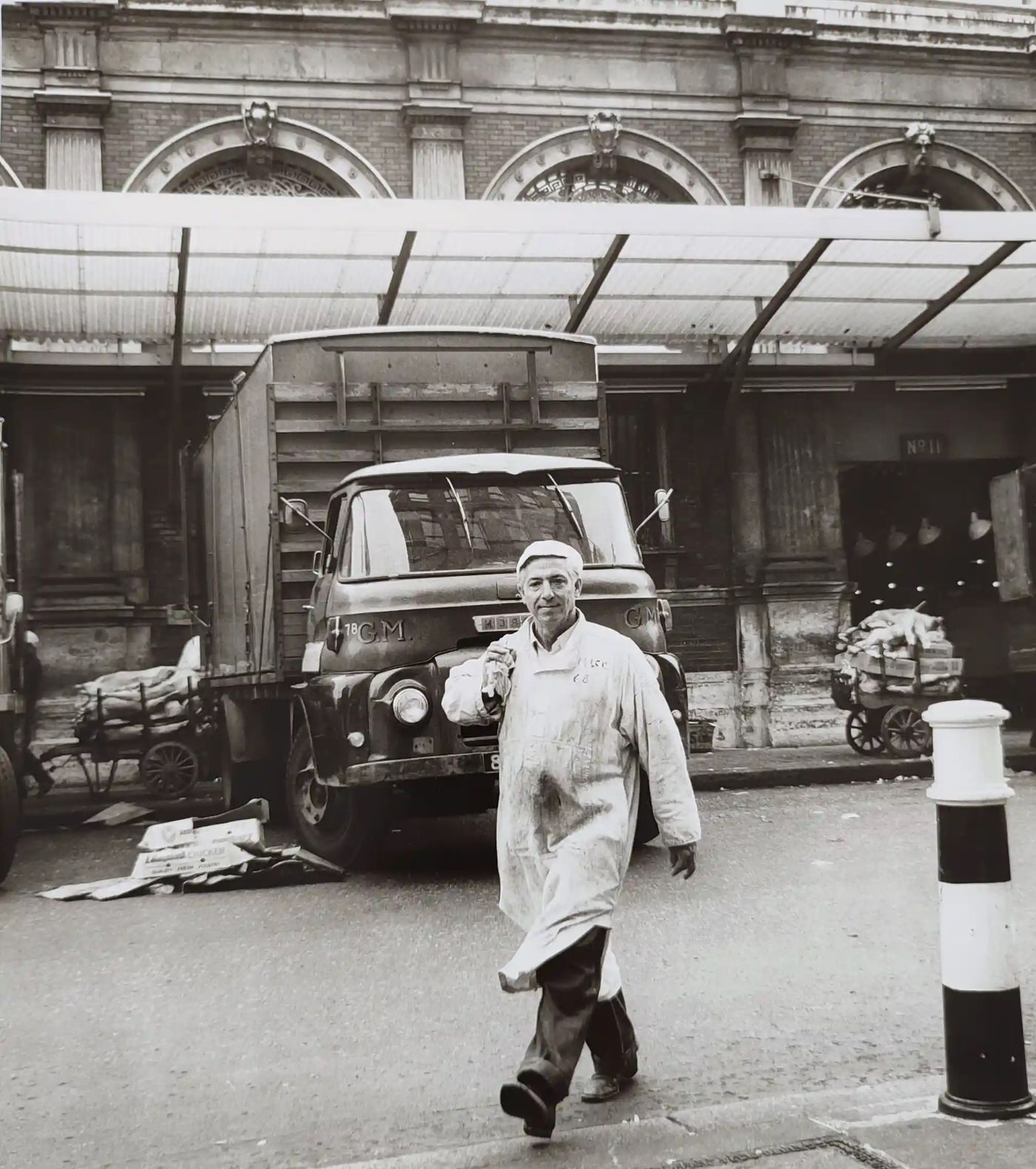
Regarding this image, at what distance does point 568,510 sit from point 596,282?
22.8ft

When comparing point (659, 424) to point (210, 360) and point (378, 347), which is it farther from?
point (378, 347)

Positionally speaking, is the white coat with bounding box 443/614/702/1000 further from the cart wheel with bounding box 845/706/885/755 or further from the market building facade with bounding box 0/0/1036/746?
the market building facade with bounding box 0/0/1036/746

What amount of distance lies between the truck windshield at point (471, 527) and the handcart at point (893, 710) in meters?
6.61

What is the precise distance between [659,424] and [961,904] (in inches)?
577

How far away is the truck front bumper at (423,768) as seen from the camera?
322 inches

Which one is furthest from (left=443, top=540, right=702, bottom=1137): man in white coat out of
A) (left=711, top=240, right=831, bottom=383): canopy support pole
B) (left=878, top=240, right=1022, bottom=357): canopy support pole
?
(left=878, top=240, right=1022, bottom=357): canopy support pole

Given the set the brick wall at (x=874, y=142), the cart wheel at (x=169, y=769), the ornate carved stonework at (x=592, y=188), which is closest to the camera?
the cart wheel at (x=169, y=769)

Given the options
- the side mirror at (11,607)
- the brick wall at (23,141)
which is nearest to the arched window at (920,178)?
the brick wall at (23,141)

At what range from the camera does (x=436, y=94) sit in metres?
18.8

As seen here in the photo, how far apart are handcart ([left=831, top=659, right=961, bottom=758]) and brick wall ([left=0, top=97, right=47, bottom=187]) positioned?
1100cm

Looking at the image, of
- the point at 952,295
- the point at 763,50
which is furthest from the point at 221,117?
the point at 952,295

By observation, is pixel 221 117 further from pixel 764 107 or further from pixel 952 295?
pixel 952 295

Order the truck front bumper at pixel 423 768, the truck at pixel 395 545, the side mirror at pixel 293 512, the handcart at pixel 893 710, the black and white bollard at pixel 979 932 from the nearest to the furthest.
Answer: the black and white bollard at pixel 979 932, the truck front bumper at pixel 423 768, the truck at pixel 395 545, the side mirror at pixel 293 512, the handcart at pixel 893 710

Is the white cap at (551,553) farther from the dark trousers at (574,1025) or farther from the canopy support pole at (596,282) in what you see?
the canopy support pole at (596,282)
